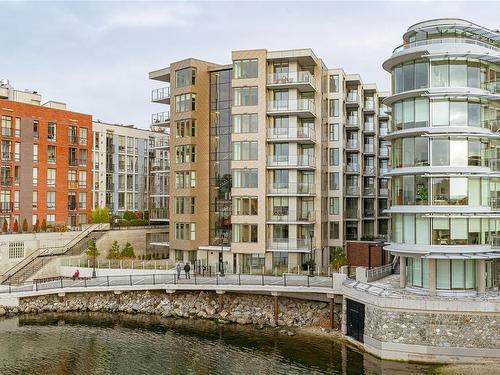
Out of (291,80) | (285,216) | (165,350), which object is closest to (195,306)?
(165,350)

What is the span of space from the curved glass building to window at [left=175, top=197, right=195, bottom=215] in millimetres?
23523

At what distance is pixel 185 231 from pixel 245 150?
10.4m

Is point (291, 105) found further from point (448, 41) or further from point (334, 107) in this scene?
point (448, 41)

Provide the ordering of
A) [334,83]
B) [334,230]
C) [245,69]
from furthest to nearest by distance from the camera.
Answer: [334,83], [334,230], [245,69]

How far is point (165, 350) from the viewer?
3538cm

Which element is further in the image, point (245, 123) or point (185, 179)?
point (185, 179)

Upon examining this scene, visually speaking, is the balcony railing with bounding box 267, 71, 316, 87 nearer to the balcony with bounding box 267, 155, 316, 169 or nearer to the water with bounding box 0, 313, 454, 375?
the balcony with bounding box 267, 155, 316, 169

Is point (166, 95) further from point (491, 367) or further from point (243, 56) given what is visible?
point (491, 367)

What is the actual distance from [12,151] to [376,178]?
139ft

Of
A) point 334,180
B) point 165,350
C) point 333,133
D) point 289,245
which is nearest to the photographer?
point 165,350

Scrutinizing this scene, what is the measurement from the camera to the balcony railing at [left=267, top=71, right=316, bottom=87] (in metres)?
50.9

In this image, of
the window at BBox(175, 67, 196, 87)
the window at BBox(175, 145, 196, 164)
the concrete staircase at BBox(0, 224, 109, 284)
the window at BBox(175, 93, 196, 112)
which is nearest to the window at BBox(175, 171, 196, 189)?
the window at BBox(175, 145, 196, 164)

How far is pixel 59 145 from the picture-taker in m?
65.2

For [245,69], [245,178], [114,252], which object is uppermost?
[245,69]
